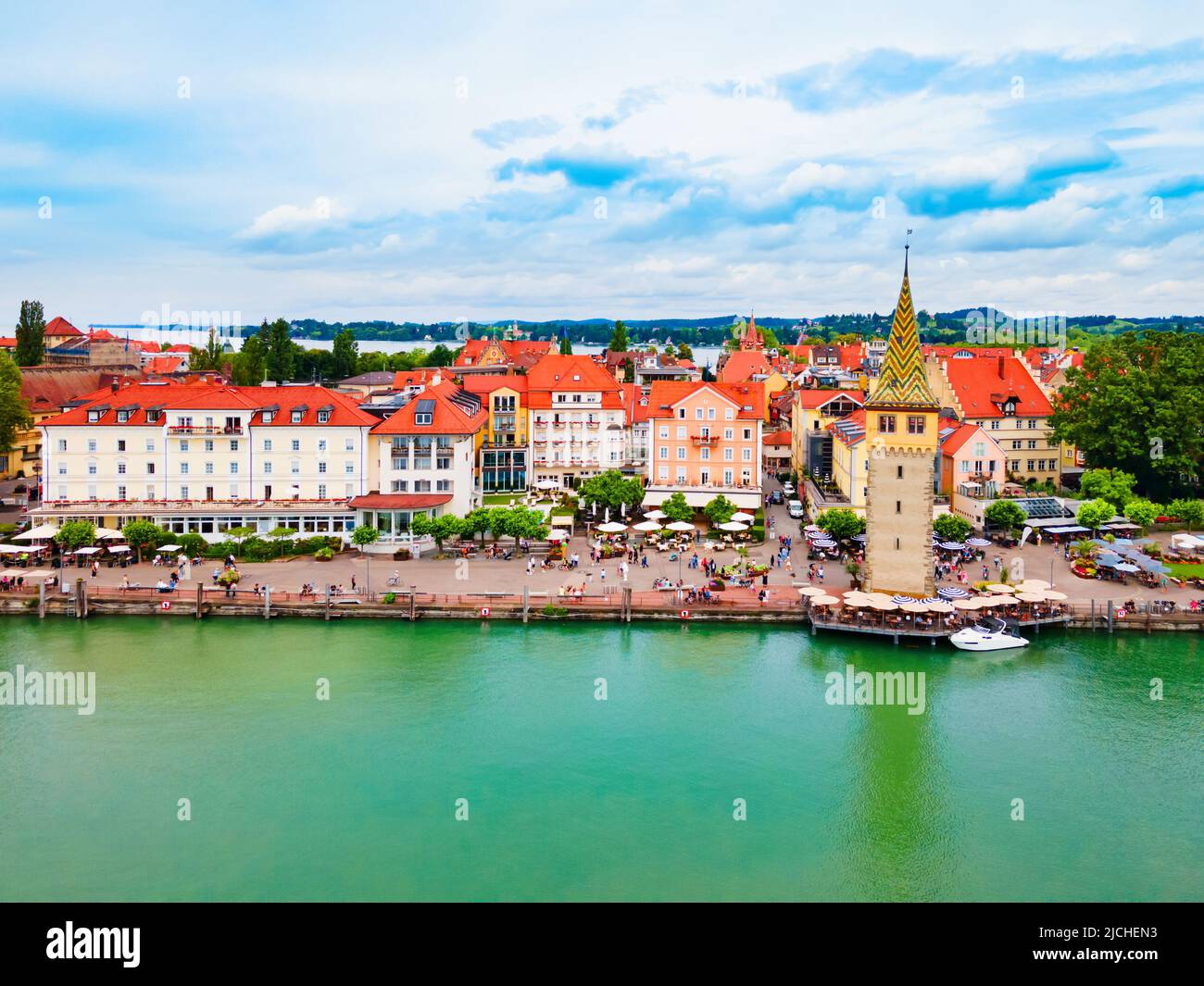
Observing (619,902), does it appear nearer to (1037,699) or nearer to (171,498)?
(1037,699)

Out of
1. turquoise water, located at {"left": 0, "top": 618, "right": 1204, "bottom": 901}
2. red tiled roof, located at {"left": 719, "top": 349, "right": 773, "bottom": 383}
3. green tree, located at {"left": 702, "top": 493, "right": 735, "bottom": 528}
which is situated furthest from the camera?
red tiled roof, located at {"left": 719, "top": 349, "right": 773, "bottom": 383}

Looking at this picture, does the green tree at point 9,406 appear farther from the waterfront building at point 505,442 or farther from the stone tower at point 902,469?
the stone tower at point 902,469

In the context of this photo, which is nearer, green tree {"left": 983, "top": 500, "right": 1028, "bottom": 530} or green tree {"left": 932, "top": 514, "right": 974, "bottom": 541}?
green tree {"left": 932, "top": 514, "right": 974, "bottom": 541}

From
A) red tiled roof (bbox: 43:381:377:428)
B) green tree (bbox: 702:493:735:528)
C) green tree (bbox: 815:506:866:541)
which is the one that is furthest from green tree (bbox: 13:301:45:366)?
green tree (bbox: 815:506:866:541)

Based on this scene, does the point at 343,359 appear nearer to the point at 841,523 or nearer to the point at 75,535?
the point at 75,535

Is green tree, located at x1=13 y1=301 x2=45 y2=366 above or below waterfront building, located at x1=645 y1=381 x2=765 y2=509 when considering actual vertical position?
above

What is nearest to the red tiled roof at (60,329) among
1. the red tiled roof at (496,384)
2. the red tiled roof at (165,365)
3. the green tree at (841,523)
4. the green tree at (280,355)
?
the red tiled roof at (165,365)

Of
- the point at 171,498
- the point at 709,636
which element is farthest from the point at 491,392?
the point at 709,636

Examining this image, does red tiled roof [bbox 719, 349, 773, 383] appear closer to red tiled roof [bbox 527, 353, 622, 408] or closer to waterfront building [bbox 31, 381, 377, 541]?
red tiled roof [bbox 527, 353, 622, 408]
